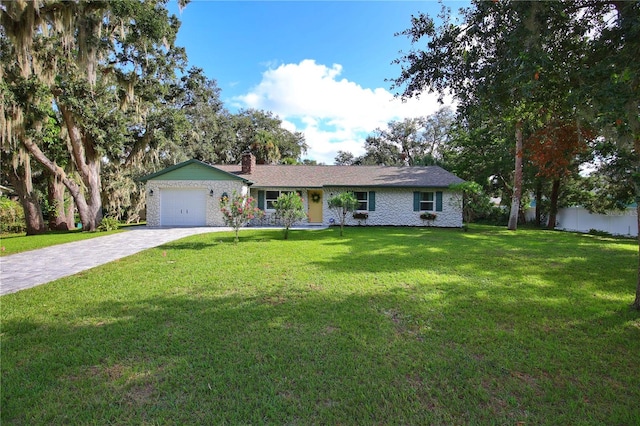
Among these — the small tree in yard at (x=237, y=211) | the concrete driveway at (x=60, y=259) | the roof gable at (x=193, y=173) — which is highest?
the roof gable at (x=193, y=173)

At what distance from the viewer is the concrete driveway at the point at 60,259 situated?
221 inches

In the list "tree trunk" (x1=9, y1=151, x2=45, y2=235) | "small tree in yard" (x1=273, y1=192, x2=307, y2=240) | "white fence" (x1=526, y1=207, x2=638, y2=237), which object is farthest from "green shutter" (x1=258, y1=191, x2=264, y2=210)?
"white fence" (x1=526, y1=207, x2=638, y2=237)

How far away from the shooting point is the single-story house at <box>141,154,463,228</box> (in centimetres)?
1578

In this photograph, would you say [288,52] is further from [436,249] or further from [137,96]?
[436,249]

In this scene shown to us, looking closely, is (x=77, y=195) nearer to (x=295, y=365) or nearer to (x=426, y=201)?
(x=295, y=365)

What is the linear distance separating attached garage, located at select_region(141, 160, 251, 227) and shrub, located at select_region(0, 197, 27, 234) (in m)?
Answer: 7.87

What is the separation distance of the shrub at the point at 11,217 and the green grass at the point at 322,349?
16.2 metres

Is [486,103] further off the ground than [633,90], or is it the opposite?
[486,103]

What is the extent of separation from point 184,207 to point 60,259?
875cm

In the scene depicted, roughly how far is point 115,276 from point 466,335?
19.4ft

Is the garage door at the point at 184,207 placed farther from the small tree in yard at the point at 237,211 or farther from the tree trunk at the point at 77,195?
the small tree in yard at the point at 237,211

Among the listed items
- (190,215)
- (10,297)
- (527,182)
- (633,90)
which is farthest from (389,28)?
(527,182)

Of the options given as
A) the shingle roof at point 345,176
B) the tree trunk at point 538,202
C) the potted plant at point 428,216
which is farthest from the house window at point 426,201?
the tree trunk at point 538,202

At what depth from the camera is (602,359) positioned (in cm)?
285
